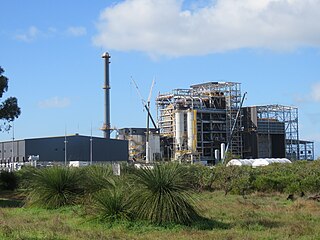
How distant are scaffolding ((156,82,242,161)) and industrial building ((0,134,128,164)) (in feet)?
27.1

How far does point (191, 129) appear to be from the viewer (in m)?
83.6

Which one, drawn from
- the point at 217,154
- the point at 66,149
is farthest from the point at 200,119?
the point at 66,149

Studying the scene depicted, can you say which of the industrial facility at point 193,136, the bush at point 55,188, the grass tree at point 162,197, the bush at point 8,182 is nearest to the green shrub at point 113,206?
the grass tree at point 162,197

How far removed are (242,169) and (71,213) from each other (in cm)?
2034

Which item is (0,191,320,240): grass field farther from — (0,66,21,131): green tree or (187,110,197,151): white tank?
(187,110,197,151): white tank

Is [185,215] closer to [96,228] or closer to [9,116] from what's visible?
[96,228]

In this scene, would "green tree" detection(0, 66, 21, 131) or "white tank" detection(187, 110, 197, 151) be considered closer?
"green tree" detection(0, 66, 21, 131)

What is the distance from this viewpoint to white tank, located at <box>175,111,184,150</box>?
83.4m

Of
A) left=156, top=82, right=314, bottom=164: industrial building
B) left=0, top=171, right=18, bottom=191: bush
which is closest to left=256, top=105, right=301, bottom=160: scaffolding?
left=156, top=82, right=314, bottom=164: industrial building

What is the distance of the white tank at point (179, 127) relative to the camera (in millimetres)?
83387

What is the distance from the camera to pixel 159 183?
16.0 m

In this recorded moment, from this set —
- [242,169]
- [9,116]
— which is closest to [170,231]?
[9,116]

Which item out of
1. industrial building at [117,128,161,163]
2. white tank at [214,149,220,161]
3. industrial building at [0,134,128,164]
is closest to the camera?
white tank at [214,149,220,161]

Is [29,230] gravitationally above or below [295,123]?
below
